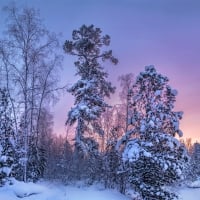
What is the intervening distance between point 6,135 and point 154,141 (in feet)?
24.2

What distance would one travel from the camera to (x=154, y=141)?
47.3ft

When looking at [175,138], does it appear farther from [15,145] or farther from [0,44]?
[0,44]

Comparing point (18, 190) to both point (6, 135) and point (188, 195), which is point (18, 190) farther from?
point (188, 195)

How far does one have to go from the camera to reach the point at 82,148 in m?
20.3

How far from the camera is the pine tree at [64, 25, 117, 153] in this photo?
20.7m


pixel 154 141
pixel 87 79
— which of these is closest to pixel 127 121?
pixel 154 141

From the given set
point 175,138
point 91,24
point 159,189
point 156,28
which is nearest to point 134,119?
point 175,138

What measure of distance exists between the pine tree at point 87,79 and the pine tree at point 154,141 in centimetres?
571

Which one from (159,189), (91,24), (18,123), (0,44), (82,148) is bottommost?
(159,189)

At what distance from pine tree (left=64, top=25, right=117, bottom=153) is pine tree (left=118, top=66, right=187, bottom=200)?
5.71m

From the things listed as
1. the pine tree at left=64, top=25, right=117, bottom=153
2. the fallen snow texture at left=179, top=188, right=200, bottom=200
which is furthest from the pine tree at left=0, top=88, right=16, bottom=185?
the fallen snow texture at left=179, top=188, right=200, bottom=200

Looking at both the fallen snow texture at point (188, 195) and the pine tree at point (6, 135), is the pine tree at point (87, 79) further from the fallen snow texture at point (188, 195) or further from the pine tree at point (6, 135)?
the fallen snow texture at point (188, 195)

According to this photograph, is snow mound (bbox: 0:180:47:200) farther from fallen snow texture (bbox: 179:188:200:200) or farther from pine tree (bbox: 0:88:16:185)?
fallen snow texture (bbox: 179:188:200:200)

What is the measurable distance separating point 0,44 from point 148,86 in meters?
7.51
